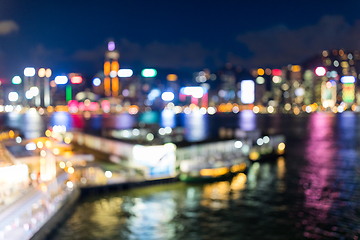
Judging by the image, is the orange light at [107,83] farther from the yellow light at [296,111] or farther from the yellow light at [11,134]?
the yellow light at [11,134]

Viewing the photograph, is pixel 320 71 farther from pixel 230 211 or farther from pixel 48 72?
pixel 230 211

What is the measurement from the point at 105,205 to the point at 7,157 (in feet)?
29.1

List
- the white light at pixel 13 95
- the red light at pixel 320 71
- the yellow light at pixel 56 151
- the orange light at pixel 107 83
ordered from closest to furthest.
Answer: the yellow light at pixel 56 151 → the white light at pixel 13 95 → the orange light at pixel 107 83 → the red light at pixel 320 71

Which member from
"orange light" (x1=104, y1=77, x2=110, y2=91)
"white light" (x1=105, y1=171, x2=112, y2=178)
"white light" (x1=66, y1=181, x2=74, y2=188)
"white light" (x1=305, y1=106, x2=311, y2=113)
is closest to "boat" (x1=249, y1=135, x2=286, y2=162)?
"white light" (x1=105, y1=171, x2=112, y2=178)

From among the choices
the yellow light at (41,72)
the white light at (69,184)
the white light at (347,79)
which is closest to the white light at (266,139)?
the white light at (69,184)

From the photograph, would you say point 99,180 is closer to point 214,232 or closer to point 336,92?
point 214,232

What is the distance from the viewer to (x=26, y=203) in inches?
502

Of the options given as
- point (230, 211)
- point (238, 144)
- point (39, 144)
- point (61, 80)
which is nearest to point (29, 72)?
point (61, 80)

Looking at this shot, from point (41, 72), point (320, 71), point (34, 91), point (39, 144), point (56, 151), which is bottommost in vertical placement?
point (56, 151)

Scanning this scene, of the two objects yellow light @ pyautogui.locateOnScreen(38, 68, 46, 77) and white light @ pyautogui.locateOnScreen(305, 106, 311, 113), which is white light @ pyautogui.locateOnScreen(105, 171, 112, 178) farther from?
white light @ pyautogui.locateOnScreen(305, 106, 311, 113)

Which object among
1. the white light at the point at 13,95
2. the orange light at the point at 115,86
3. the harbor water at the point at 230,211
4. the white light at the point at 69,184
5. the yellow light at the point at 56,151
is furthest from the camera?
the orange light at the point at 115,86

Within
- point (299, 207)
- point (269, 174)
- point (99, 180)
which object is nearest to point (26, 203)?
point (99, 180)

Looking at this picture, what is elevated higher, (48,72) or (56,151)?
(48,72)

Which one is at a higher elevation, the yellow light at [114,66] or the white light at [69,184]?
the yellow light at [114,66]
